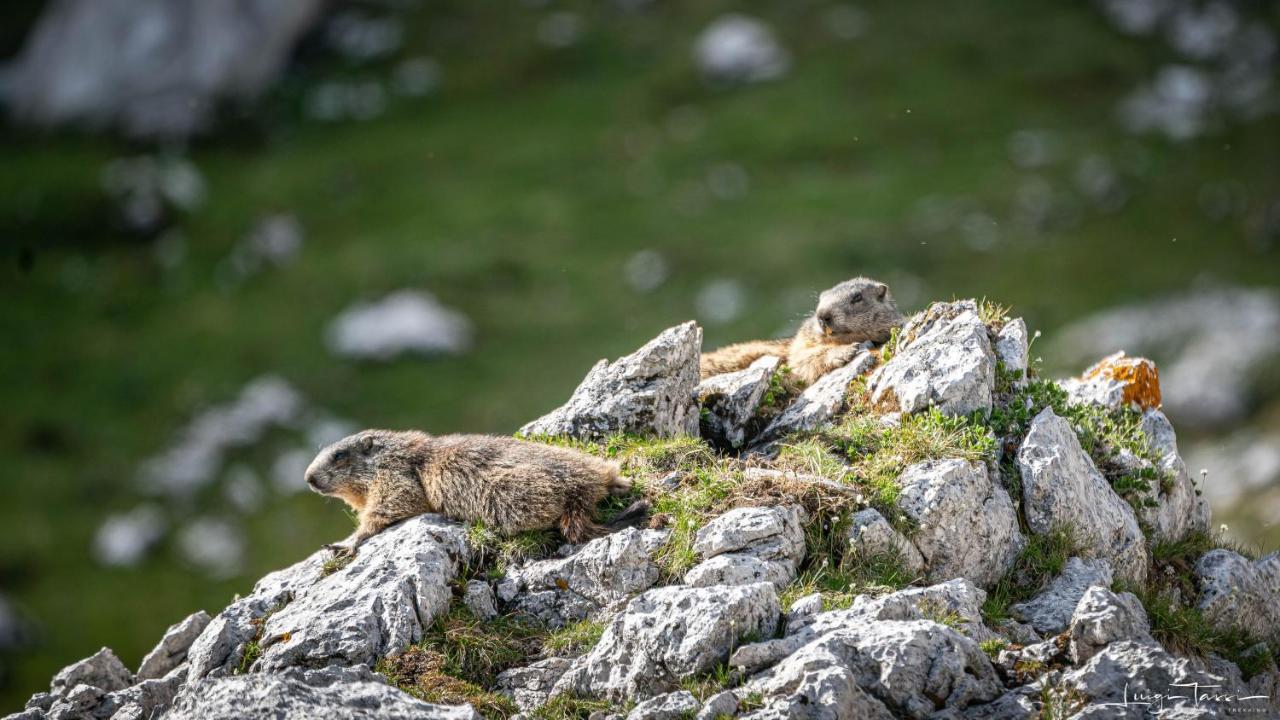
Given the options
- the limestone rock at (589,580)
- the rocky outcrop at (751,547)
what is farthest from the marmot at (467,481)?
the rocky outcrop at (751,547)

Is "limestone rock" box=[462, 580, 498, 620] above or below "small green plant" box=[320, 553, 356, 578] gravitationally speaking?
below

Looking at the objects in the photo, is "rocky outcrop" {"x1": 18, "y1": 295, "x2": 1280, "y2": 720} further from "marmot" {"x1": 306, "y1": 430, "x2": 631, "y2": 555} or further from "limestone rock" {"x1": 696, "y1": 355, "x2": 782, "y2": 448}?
"marmot" {"x1": 306, "y1": 430, "x2": 631, "y2": 555}

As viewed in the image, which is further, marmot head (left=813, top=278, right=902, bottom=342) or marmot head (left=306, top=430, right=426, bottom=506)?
marmot head (left=813, top=278, right=902, bottom=342)

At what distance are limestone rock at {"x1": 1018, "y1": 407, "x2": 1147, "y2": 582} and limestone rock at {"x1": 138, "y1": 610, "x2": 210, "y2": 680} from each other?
445 inches

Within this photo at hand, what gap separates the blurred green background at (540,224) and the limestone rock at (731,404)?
33.1 meters

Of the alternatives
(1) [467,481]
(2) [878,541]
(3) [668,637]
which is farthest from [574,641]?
(2) [878,541]

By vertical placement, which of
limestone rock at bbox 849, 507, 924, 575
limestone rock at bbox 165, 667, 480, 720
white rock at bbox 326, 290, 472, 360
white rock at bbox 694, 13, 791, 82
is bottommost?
limestone rock at bbox 165, 667, 480, 720

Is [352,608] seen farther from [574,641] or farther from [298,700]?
[574,641]

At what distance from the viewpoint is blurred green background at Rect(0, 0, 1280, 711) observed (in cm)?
5197

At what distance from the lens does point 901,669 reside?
38.2 feet

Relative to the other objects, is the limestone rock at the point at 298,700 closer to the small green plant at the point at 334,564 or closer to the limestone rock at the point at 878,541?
the small green plant at the point at 334,564

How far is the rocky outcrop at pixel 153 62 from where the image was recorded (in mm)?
73375

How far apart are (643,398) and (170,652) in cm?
751

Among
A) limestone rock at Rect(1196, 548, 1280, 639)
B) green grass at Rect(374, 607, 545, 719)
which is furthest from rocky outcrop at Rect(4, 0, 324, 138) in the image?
limestone rock at Rect(1196, 548, 1280, 639)
